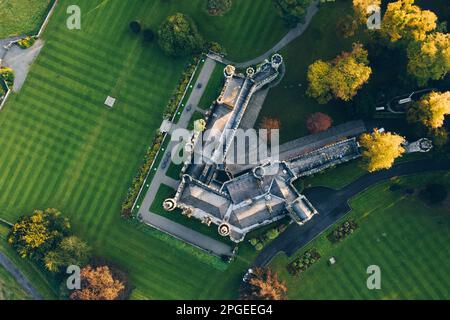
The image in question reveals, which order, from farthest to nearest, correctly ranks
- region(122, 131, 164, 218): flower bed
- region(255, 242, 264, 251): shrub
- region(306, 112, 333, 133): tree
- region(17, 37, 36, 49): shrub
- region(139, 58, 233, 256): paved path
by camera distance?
region(17, 37, 36, 49): shrub
region(122, 131, 164, 218): flower bed
region(139, 58, 233, 256): paved path
region(255, 242, 264, 251): shrub
region(306, 112, 333, 133): tree

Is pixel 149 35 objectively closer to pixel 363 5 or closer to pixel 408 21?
pixel 363 5

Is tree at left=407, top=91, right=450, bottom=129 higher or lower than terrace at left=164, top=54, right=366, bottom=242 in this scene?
higher

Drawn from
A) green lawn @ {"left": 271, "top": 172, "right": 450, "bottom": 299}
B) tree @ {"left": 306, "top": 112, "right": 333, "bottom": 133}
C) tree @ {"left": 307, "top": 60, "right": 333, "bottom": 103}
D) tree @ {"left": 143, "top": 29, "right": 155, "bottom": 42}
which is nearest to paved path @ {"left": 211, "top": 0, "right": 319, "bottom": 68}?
tree @ {"left": 307, "top": 60, "right": 333, "bottom": 103}

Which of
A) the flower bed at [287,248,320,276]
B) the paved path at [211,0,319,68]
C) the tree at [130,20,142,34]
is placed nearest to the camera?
the flower bed at [287,248,320,276]

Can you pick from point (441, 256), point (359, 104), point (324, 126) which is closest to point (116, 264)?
point (324, 126)

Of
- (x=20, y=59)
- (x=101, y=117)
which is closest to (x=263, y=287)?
(x=101, y=117)

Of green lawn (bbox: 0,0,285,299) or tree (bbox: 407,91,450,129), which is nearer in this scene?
tree (bbox: 407,91,450,129)

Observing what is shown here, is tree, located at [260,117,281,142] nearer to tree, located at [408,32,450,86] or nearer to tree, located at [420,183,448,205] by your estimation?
tree, located at [408,32,450,86]
